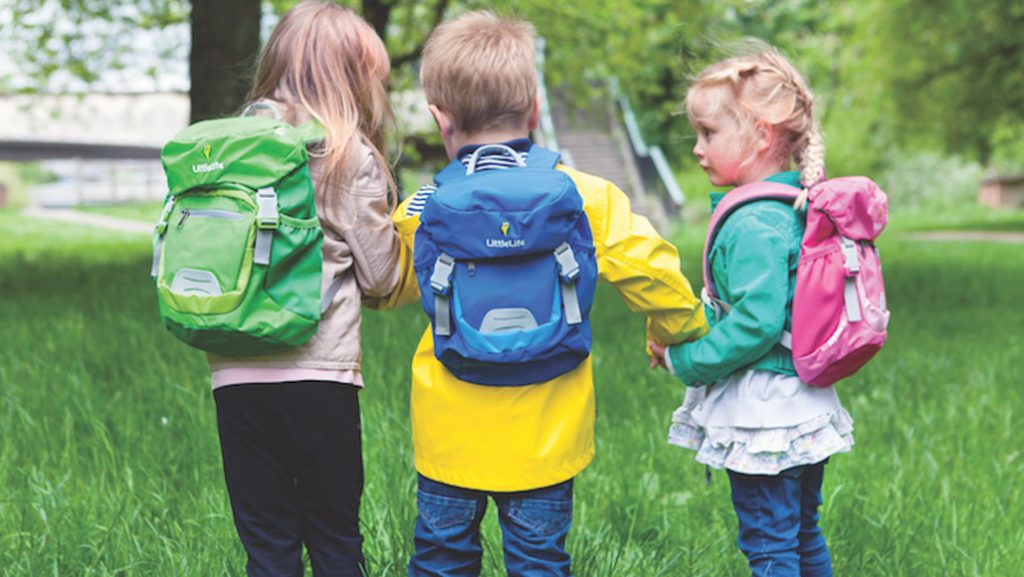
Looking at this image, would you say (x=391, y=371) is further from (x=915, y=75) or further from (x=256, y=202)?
(x=915, y=75)

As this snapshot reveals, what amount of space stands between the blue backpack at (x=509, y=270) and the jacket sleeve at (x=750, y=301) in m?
0.37

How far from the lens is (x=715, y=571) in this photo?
2838 mm

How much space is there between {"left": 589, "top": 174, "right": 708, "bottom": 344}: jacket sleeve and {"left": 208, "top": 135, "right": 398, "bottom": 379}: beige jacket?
470mm

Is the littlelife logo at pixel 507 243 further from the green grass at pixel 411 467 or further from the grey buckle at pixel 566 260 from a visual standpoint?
the green grass at pixel 411 467

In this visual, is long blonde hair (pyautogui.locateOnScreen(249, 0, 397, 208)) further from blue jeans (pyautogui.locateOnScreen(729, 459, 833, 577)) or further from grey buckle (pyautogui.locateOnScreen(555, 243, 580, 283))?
blue jeans (pyautogui.locateOnScreen(729, 459, 833, 577))

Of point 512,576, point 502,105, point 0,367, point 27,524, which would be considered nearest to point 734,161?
point 502,105

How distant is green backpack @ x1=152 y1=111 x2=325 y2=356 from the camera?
2.06 metres

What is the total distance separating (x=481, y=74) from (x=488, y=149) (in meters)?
0.15

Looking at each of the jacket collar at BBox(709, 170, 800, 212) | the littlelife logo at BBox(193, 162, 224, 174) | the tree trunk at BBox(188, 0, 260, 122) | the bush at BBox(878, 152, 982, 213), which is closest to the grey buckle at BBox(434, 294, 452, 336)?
the littlelife logo at BBox(193, 162, 224, 174)

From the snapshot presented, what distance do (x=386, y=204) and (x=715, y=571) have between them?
1369 mm

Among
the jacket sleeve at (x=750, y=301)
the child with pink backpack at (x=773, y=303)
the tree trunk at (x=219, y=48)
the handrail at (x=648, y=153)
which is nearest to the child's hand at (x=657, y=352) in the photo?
the child with pink backpack at (x=773, y=303)

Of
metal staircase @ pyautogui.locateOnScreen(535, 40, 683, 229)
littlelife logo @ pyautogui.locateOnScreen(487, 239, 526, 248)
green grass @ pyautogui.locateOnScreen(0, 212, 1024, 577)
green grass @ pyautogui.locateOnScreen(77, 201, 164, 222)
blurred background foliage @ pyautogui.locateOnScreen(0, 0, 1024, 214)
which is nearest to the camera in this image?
littlelife logo @ pyautogui.locateOnScreen(487, 239, 526, 248)

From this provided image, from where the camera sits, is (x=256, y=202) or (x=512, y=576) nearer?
(x=256, y=202)

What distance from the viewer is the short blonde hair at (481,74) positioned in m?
2.10
